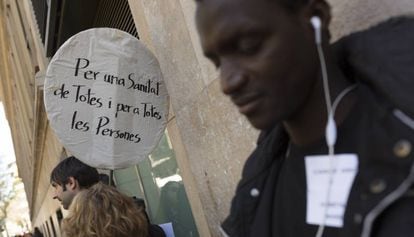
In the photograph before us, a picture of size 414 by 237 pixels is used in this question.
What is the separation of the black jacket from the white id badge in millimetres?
37

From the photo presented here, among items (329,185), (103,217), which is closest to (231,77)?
(329,185)

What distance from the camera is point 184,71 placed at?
149 inches

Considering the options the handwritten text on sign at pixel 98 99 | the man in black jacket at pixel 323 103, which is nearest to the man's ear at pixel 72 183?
the handwritten text on sign at pixel 98 99

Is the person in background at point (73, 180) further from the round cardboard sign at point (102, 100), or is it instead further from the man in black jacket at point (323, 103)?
the man in black jacket at point (323, 103)

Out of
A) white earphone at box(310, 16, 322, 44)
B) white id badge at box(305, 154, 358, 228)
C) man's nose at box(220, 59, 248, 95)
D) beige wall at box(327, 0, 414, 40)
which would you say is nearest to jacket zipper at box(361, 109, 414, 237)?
white id badge at box(305, 154, 358, 228)

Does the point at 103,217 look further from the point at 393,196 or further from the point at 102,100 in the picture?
the point at 393,196

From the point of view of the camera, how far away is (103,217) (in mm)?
2699

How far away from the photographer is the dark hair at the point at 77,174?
3982mm

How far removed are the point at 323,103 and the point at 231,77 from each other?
260 millimetres

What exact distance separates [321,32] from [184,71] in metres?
2.47

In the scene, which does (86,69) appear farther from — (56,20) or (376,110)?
(56,20)

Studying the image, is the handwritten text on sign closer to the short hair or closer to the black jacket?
the short hair

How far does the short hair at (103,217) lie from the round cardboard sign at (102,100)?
74cm

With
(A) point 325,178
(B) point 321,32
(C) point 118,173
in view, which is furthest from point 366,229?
(C) point 118,173
